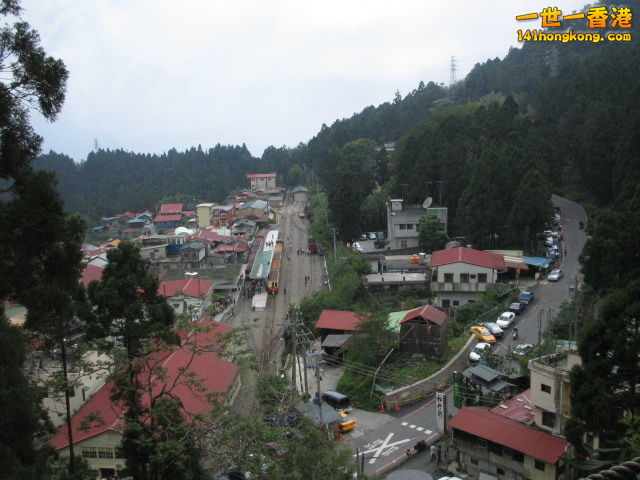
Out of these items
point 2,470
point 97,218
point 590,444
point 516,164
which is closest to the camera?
point 2,470

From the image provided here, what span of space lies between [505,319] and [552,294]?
3.28 meters

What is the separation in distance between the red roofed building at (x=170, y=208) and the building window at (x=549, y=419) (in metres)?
47.8

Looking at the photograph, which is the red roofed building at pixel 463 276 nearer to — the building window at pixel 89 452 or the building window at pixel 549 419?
the building window at pixel 549 419

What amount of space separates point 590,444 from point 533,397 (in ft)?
4.85

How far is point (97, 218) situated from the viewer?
57031mm

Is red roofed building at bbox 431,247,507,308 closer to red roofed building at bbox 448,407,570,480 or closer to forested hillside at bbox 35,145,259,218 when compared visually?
red roofed building at bbox 448,407,570,480

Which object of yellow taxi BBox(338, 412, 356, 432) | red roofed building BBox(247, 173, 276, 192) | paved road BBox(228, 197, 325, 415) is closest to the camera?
yellow taxi BBox(338, 412, 356, 432)

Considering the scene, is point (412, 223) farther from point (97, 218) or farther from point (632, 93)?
point (97, 218)

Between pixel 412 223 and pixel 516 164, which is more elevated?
pixel 516 164

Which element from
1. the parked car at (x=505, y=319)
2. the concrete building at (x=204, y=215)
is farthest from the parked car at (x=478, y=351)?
the concrete building at (x=204, y=215)

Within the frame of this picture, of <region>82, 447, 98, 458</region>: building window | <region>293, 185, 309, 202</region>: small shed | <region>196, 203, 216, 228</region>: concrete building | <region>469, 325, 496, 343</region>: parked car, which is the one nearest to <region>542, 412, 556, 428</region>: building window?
<region>469, 325, 496, 343</region>: parked car

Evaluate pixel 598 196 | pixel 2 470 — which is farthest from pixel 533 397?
pixel 598 196

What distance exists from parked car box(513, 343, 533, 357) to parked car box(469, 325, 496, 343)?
90 centimetres

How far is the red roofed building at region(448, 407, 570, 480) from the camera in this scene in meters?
9.95
